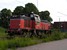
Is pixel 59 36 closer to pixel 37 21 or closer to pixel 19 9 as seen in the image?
pixel 37 21

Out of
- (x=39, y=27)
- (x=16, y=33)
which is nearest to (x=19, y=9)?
(x=39, y=27)

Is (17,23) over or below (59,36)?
over

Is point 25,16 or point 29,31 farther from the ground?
point 25,16

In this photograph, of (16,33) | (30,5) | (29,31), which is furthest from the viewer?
(30,5)

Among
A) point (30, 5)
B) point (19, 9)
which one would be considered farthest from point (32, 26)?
point (30, 5)

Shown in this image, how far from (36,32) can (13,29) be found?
427 cm

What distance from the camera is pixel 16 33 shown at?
86.0ft

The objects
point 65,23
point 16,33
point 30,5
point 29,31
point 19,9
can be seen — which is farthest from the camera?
point 65,23

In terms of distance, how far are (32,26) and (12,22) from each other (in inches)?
124

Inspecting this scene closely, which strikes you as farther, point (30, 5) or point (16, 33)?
point (30, 5)

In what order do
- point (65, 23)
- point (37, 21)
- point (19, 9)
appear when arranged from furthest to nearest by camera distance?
point (65, 23)
point (19, 9)
point (37, 21)

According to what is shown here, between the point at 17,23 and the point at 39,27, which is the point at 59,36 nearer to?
the point at 39,27

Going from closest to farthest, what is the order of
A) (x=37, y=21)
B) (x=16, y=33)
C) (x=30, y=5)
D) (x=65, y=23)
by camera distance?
1. (x=16, y=33)
2. (x=37, y=21)
3. (x=30, y=5)
4. (x=65, y=23)

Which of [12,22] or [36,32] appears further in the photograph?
[36,32]
